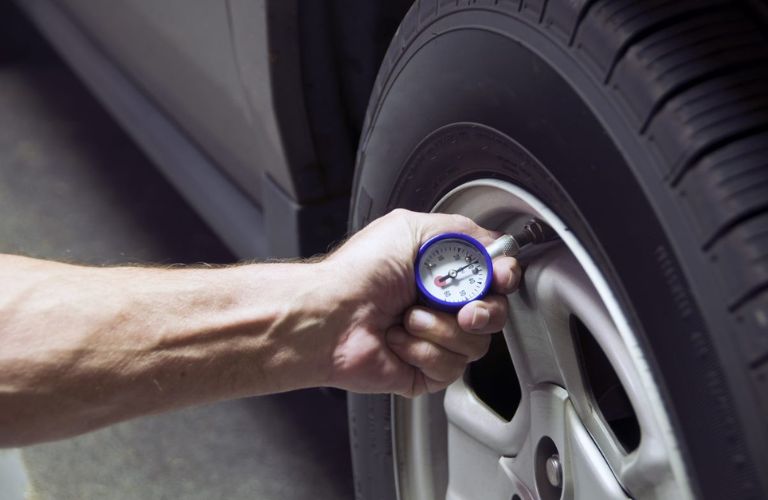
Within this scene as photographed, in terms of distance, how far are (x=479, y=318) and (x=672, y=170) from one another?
1.19 feet

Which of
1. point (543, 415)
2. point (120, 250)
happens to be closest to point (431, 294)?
point (543, 415)

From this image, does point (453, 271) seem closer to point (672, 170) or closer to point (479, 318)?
point (479, 318)

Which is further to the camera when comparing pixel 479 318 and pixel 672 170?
pixel 479 318

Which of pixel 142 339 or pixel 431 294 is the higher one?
pixel 431 294

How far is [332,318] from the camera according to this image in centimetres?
115

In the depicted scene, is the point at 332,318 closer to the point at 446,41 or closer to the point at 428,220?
the point at 428,220

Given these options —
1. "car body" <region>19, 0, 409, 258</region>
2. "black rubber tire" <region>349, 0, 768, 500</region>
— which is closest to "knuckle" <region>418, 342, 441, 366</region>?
"black rubber tire" <region>349, 0, 768, 500</region>

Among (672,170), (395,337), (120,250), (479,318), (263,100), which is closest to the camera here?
(672,170)

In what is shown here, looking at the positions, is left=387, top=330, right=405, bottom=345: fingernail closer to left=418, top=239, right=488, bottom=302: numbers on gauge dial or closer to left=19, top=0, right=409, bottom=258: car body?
left=418, top=239, right=488, bottom=302: numbers on gauge dial

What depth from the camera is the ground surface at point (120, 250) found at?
1819mm

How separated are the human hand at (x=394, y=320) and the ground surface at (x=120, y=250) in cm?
71

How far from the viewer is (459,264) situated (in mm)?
1091

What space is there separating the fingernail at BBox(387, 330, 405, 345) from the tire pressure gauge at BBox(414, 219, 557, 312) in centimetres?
5

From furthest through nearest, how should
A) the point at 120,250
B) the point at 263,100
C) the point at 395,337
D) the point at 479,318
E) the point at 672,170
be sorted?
the point at 120,250 < the point at 263,100 < the point at 395,337 < the point at 479,318 < the point at 672,170
